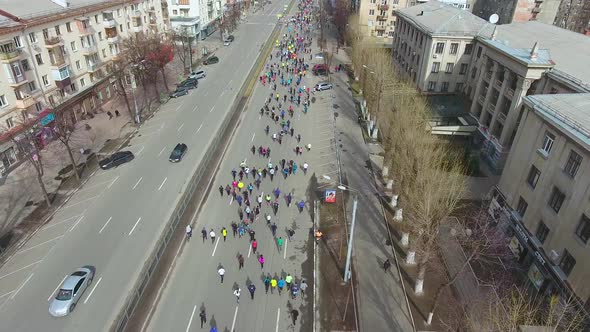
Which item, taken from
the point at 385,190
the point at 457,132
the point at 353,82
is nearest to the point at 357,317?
the point at 385,190

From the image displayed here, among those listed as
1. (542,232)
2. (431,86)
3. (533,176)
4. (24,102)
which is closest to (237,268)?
(542,232)

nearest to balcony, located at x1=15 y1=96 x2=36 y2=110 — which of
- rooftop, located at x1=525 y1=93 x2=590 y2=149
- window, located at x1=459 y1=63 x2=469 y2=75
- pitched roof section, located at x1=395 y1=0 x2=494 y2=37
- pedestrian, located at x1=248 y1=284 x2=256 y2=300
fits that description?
pedestrian, located at x1=248 y1=284 x2=256 y2=300

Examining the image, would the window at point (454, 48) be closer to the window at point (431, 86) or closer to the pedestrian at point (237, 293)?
the window at point (431, 86)

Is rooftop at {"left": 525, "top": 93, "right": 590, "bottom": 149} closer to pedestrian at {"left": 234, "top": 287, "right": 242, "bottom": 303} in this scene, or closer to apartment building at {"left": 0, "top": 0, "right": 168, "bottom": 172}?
pedestrian at {"left": 234, "top": 287, "right": 242, "bottom": 303}

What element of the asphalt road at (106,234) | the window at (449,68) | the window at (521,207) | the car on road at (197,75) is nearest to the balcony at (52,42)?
the asphalt road at (106,234)

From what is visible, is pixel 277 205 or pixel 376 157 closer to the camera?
pixel 277 205

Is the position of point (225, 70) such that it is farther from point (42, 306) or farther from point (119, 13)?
point (42, 306)
